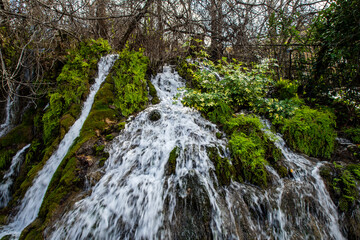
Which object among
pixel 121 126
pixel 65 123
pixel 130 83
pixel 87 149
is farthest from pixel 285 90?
pixel 65 123

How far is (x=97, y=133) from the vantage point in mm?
4090

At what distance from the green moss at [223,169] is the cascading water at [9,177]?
191 inches

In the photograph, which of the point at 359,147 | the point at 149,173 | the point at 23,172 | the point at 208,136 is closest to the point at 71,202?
the point at 149,173

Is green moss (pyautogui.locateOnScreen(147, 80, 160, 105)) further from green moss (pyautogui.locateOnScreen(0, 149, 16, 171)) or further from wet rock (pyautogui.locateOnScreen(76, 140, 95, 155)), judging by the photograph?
green moss (pyautogui.locateOnScreen(0, 149, 16, 171))

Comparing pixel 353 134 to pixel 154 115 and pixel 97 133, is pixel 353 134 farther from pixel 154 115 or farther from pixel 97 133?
pixel 97 133

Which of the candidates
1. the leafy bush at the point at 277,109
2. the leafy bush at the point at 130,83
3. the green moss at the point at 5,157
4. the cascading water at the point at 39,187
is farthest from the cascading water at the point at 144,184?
the green moss at the point at 5,157

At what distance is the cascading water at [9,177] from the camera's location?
12.8 ft

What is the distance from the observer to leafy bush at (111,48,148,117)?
16.9 ft

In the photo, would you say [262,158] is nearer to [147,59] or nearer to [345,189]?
[345,189]

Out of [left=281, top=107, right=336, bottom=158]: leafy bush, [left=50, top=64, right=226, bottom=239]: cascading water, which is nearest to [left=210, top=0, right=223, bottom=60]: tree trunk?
[left=50, top=64, right=226, bottom=239]: cascading water

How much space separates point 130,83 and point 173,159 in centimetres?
342

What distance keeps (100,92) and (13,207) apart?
329 centimetres

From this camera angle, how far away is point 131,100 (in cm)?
522

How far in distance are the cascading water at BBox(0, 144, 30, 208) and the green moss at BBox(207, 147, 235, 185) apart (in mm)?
4843
